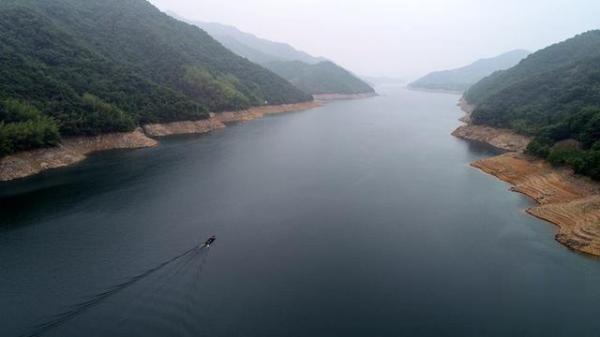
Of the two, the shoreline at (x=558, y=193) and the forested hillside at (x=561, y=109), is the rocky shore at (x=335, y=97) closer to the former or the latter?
the forested hillside at (x=561, y=109)

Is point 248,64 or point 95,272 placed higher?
point 248,64

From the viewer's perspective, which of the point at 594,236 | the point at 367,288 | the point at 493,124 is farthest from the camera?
the point at 493,124

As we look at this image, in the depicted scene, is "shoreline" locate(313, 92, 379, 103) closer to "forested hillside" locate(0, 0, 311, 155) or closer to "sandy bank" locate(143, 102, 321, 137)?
"forested hillside" locate(0, 0, 311, 155)

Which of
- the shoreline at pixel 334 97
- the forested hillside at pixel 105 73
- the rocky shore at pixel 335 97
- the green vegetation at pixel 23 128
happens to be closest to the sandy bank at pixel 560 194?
the green vegetation at pixel 23 128

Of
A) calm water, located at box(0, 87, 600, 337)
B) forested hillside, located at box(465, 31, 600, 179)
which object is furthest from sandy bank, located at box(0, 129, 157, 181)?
forested hillside, located at box(465, 31, 600, 179)

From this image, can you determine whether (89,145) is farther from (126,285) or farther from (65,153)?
(126,285)

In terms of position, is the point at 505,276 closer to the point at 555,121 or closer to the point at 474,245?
the point at 474,245

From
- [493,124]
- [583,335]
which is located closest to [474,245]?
[583,335]
